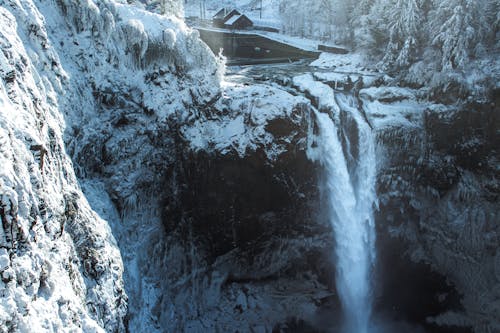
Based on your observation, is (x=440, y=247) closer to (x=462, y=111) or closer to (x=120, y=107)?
Answer: (x=462, y=111)

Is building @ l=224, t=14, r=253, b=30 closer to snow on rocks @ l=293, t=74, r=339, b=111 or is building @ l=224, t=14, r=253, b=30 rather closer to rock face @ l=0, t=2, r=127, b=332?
snow on rocks @ l=293, t=74, r=339, b=111

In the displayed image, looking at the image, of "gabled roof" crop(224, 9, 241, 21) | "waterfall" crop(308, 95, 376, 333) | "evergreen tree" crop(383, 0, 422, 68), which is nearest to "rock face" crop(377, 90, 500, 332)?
"waterfall" crop(308, 95, 376, 333)

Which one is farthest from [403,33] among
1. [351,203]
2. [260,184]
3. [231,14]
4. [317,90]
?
[231,14]

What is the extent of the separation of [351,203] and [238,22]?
2628 centimetres

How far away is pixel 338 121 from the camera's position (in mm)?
20672

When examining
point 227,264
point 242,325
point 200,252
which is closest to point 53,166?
point 200,252

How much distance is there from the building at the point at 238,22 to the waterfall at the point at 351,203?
21.8 meters

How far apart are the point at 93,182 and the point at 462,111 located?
824 inches

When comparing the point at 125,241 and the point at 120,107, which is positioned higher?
the point at 120,107

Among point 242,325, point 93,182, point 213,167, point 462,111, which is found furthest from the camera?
point 462,111

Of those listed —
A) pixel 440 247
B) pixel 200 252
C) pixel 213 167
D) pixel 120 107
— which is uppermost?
pixel 120 107

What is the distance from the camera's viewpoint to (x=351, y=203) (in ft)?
65.7

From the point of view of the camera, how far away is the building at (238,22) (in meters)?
38.0

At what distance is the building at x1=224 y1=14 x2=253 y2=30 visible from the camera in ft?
125
